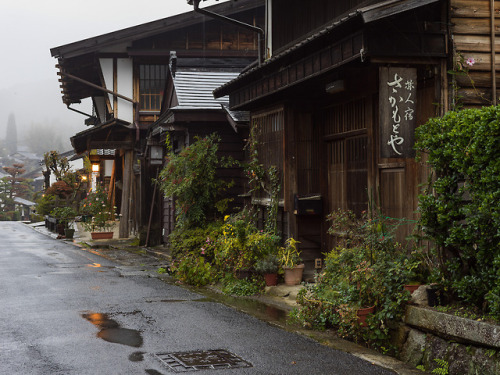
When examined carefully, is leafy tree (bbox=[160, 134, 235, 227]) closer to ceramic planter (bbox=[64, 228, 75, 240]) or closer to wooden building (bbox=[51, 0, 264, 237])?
wooden building (bbox=[51, 0, 264, 237])

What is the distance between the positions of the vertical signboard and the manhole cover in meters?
3.13

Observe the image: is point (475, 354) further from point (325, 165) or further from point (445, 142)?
point (325, 165)

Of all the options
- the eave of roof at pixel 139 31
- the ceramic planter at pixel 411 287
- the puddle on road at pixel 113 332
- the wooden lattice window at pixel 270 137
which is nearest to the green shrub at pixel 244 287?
the wooden lattice window at pixel 270 137

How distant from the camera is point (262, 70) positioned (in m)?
11.9

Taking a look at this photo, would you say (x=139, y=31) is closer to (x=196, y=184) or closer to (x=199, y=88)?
(x=199, y=88)

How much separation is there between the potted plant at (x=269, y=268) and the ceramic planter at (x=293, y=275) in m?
0.21

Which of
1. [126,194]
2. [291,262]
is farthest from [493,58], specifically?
[126,194]

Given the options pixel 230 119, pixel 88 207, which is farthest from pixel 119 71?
pixel 230 119

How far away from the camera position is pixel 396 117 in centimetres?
786

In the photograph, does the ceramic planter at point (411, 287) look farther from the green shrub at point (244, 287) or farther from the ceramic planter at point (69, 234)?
the ceramic planter at point (69, 234)

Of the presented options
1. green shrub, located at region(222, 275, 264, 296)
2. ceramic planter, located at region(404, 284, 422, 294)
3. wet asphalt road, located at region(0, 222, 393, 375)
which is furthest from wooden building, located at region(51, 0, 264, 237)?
ceramic planter, located at region(404, 284, 422, 294)

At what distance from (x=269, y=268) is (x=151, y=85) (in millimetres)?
16330

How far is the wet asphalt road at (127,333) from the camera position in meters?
6.49

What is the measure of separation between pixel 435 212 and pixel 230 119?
32.3ft
